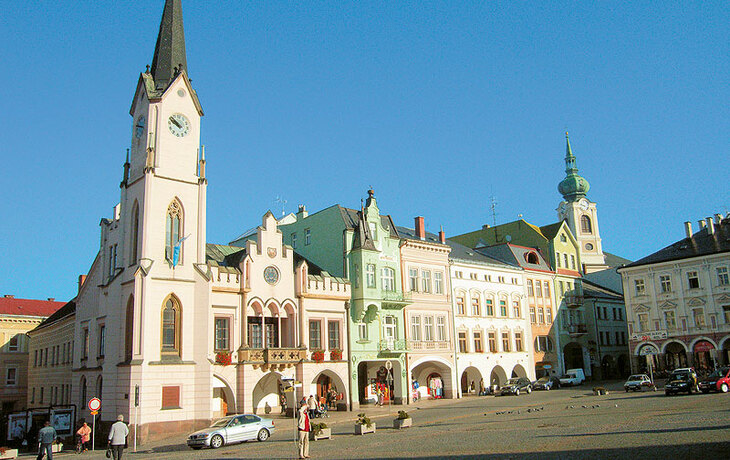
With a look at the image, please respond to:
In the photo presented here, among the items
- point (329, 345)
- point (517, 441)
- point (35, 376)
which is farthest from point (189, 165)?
point (35, 376)

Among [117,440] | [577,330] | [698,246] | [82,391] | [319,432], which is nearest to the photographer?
[117,440]

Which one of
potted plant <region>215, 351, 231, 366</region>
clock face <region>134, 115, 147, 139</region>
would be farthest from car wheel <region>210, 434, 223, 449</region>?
clock face <region>134, 115, 147, 139</region>

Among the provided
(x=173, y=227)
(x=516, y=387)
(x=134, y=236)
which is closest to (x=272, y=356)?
(x=173, y=227)

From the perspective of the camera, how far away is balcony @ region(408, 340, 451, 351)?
5005 cm

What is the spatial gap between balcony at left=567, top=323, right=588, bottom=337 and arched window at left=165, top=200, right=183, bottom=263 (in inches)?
1783

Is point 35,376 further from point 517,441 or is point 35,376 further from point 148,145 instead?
point 517,441

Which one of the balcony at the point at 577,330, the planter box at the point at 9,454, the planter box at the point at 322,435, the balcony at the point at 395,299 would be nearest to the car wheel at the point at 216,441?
the planter box at the point at 322,435

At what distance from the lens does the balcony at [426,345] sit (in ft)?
164

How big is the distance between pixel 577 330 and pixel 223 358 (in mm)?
43367

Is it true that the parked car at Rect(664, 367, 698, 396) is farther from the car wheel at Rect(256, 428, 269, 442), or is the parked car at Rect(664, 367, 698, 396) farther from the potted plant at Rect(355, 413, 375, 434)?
the car wheel at Rect(256, 428, 269, 442)

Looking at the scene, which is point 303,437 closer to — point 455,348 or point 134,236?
point 134,236

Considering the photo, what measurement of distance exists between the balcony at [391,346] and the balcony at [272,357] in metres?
7.67

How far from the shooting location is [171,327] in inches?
1393

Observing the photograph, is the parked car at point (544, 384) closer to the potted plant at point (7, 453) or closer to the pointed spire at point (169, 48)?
the pointed spire at point (169, 48)
